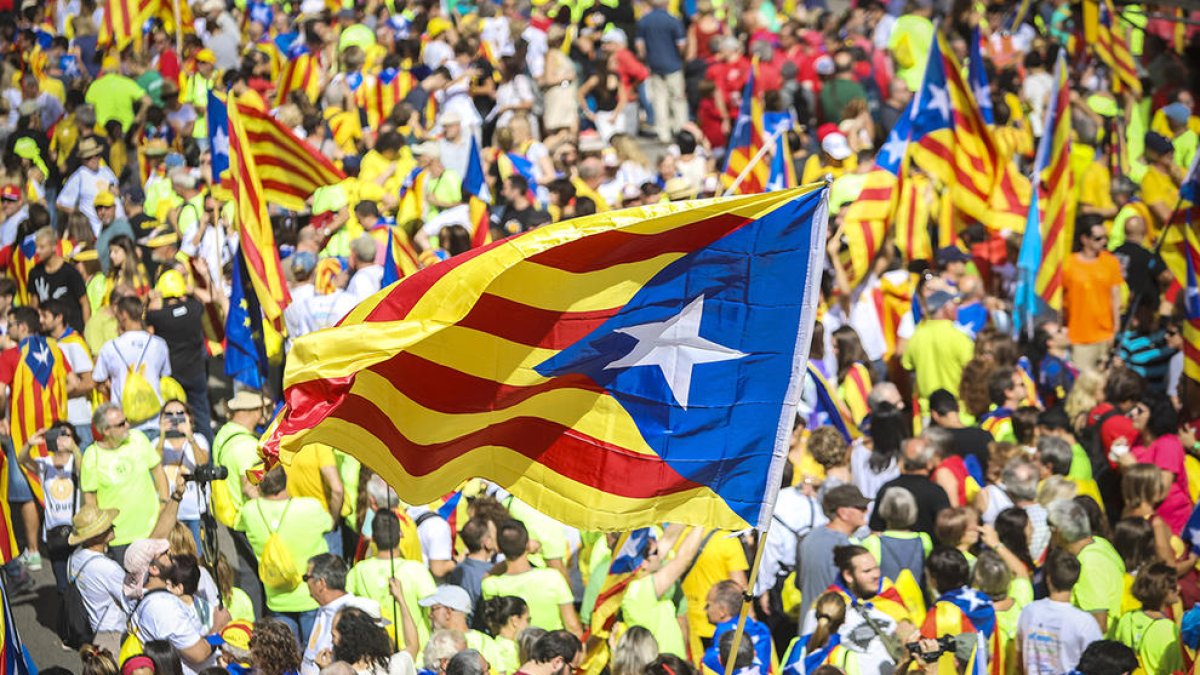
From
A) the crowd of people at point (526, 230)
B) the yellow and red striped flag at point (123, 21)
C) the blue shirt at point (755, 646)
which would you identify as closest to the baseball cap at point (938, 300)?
the crowd of people at point (526, 230)

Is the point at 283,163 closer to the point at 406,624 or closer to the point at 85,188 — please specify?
the point at 85,188

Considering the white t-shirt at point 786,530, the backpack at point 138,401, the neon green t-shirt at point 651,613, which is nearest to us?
the neon green t-shirt at point 651,613

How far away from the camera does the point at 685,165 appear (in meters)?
15.2

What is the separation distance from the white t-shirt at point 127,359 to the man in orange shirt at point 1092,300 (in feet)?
22.1

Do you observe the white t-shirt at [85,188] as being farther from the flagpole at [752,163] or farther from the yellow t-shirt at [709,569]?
the yellow t-shirt at [709,569]

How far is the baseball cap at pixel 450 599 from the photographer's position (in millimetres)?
7793

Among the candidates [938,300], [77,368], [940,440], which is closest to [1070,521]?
[940,440]

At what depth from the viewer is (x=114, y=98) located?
690 inches

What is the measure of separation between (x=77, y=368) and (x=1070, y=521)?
266 inches

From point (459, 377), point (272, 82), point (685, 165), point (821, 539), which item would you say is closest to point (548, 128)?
point (685, 165)

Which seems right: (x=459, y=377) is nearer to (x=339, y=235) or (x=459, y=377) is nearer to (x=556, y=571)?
(x=556, y=571)

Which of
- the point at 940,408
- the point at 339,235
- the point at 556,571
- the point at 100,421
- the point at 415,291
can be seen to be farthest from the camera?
the point at 339,235

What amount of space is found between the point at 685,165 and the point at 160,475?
6753mm

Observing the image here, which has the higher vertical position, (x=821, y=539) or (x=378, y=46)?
(x=378, y=46)
